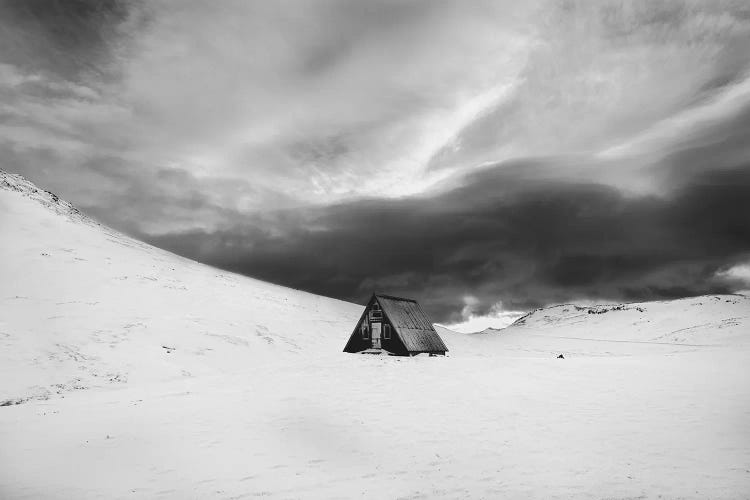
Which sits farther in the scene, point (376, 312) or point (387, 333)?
point (376, 312)

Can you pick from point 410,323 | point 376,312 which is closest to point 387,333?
point 376,312

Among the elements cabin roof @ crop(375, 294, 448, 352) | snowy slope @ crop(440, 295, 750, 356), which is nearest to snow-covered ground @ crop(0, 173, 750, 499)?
cabin roof @ crop(375, 294, 448, 352)

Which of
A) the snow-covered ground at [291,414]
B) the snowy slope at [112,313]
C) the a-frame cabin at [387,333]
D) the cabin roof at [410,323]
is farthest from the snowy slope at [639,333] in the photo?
the snow-covered ground at [291,414]

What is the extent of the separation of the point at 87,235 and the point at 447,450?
57561 mm

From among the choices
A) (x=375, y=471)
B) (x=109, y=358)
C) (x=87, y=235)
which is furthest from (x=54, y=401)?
(x=87, y=235)

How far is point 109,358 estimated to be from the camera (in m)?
29.9

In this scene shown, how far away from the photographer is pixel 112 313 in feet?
123

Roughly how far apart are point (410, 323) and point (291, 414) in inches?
932

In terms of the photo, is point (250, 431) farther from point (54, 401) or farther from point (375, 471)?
point (54, 401)

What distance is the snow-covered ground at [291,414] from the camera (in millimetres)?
11422

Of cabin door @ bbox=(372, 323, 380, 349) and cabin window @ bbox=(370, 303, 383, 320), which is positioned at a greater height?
cabin window @ bbox=(370, 303, 383, 320)

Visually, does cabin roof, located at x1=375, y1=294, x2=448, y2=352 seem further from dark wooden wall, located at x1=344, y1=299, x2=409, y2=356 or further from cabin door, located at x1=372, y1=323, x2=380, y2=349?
cabin door, located at x1=372, y1=323, x2=380, y2=349

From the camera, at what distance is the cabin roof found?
126 feet

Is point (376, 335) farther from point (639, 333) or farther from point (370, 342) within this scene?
point (639, 333)
